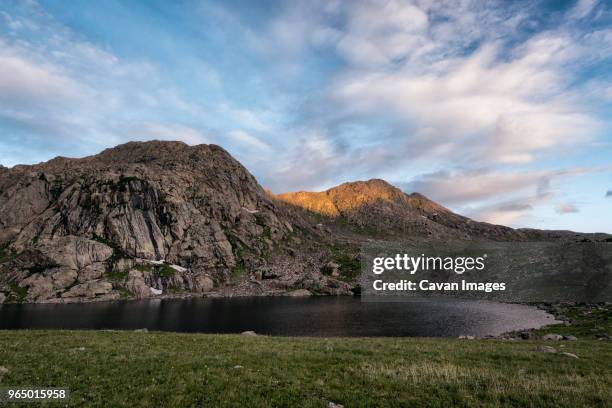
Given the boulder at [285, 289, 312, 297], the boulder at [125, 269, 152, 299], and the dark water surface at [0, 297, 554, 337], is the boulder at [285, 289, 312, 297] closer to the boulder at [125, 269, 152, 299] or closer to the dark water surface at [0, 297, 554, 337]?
the dark water surface at [0, 297, 554, 337]

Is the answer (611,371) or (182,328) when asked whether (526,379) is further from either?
(182,328)

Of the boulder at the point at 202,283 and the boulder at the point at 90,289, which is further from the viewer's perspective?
the boulder at the point at 202,283

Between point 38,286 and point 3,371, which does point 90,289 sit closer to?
point 38,286

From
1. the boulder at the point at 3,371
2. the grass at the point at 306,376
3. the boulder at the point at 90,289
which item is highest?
the grass at the point at 306,376

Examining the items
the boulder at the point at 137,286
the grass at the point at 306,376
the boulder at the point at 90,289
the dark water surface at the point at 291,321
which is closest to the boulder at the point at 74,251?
the boulder at the point at 90,289

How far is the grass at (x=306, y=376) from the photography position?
15.6 m

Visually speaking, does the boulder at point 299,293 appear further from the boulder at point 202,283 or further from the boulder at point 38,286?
the boulder at point 38,286

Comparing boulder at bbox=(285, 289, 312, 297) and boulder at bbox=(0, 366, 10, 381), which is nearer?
boulder at bbox=(0, 366, 10, 381)

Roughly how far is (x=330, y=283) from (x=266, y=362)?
566ft

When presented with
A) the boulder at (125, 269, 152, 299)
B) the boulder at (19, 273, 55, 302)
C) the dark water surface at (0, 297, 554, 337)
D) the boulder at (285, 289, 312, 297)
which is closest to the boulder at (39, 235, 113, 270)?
the boulder at (19, 273, 55, 302)

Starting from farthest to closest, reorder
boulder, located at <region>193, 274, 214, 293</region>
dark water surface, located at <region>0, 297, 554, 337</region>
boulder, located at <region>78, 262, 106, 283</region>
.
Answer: boulder, located at <region>193, 274, 214, 293</region> → boulder, located at <region>78, 262, 106, 283</region> → dark water surface, located at <region>0, 297, 554, 337</region>

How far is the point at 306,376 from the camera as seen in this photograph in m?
19.2

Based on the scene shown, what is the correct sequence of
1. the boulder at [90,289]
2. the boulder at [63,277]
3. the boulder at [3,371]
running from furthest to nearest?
the boulder at [63,277] < the boulder at [90,289] < the boulder at [3,371]

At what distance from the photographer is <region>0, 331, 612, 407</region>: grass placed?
51.1 feet
